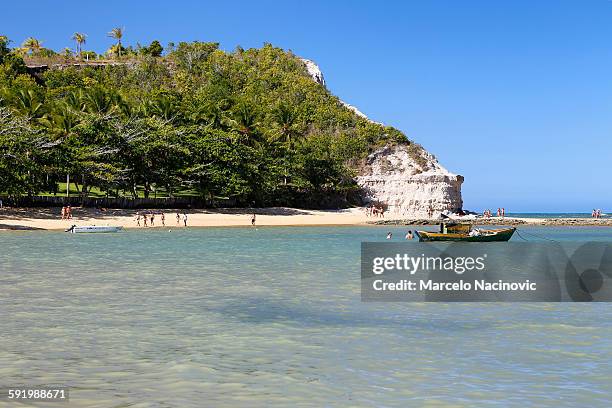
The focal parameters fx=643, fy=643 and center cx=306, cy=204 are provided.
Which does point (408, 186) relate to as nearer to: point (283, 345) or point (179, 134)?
point (179, 134)

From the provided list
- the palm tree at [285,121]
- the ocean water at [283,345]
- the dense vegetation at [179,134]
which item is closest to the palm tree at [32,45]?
the dense vegetation at [179,134]

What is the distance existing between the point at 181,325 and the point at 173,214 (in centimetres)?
5444

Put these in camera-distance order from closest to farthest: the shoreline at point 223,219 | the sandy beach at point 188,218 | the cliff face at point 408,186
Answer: the sandy beach at point 188,218, the shoreline at point 223,219, the cliff face at point 408,186

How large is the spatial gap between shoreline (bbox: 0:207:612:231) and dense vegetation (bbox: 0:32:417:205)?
2.56 meters

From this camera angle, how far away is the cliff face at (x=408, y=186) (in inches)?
3770

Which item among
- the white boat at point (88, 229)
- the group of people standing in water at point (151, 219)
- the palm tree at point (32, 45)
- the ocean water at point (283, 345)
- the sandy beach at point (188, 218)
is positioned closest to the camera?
the ocean water at point (283, 345)

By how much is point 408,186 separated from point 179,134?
38384 mm

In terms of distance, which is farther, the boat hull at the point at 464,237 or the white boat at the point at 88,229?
the white boat at the point at 88,229

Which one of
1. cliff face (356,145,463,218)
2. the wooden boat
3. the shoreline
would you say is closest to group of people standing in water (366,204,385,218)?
the shoreline

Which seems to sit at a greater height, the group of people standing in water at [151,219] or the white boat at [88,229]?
the group of people standing in water at [151,219]

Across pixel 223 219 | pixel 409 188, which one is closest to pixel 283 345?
pixel 223 219

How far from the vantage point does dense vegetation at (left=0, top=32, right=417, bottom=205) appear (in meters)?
62.6

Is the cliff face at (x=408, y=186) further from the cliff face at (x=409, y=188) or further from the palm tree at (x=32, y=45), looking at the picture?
the palm tree at (x=32, y=45)

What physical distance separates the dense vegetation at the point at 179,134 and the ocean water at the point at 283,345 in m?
39.9
